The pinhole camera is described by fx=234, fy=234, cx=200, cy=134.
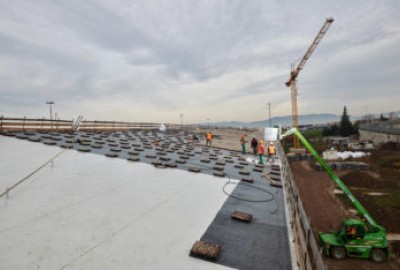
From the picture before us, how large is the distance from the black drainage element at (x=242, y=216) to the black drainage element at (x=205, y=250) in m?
1.88

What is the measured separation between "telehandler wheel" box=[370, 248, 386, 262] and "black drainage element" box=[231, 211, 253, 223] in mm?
13246

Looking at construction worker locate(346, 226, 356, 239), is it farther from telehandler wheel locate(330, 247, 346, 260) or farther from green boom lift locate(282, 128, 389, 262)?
telehandler wheel locate(330, 247, 346, 260)

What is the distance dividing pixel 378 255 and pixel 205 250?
16.2m

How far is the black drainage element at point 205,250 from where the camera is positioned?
214 inches

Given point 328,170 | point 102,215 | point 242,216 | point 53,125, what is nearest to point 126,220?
point 102,215

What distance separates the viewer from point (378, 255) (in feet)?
50.7

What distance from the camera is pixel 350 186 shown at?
3631 cm

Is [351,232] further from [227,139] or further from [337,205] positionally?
[227,139]

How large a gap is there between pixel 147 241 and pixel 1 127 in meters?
20.4

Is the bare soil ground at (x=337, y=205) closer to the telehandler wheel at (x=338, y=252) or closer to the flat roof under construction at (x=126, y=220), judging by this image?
the telehandler wheel at (x=338, y=252)

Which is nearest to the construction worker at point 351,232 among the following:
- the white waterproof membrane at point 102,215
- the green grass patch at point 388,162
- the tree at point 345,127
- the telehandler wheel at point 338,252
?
the telehandler wheel at point 338,252

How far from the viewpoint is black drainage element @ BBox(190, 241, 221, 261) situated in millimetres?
5438

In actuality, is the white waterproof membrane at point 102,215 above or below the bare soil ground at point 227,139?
below

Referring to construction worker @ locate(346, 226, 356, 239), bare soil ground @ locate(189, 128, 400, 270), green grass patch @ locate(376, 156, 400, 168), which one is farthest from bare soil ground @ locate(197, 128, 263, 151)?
green grass patch @ locate(376, 156, 400, 168)
